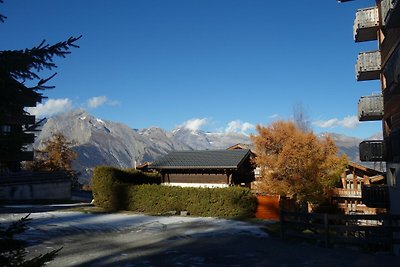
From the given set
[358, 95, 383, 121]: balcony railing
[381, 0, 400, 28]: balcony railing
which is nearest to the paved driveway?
[381, 0, 400, 28]: balcony railing

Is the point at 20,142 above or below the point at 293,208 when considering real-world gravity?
above

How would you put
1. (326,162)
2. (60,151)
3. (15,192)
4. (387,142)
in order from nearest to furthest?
(387,142)
(326,162)
(15,192)
(60,151)

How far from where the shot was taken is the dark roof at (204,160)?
118ft

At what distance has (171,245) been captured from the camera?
15.1 meters

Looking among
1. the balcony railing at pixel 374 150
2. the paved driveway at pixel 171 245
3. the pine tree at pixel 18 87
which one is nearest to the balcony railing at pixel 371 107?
the balcony railing at pixel 374 150

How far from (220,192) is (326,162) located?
1186cm

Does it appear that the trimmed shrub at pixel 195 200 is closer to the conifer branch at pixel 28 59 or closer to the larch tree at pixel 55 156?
the conifer branch at pixel 28 59

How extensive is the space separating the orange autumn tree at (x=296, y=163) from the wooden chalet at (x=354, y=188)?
3.64 meters

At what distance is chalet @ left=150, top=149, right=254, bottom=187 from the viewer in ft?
119

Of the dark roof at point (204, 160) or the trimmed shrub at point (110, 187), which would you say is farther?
the dark roof at point (204, 160)

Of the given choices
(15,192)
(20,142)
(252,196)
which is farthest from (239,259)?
(15,192)

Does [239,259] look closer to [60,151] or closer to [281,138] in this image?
[281,138]

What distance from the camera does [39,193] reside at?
38469mm

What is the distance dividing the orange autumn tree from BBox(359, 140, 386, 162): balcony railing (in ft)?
22.9
